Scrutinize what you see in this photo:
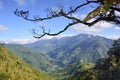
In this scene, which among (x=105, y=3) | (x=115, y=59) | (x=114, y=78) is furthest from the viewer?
(x=115, y=59)

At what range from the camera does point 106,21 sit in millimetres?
13586

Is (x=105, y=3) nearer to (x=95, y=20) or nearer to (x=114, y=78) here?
(x=95, y=20)

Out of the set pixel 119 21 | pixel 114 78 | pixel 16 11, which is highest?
pixel 16 11

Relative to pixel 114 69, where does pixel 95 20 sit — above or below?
above

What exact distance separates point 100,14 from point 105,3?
1671 mm

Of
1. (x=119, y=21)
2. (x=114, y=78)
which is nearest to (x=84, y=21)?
(x=119, y=21)

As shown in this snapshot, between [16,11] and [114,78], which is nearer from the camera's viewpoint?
A: [16,11]

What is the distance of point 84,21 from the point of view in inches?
507

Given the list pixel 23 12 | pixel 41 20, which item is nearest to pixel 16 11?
pixel 23 12

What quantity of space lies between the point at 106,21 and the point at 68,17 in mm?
1820

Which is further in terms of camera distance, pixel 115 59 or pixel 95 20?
pixel 115 59

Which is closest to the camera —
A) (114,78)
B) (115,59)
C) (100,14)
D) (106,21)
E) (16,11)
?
(100,14)

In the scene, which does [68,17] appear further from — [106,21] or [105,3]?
[105,3]

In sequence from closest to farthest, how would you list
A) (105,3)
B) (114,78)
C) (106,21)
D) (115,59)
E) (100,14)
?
(105,3)
(100,14)
(106,21)
(114,78)
(115,59)
